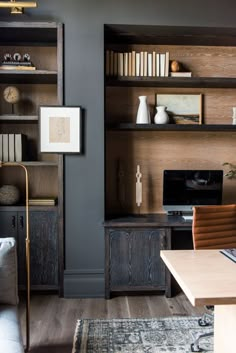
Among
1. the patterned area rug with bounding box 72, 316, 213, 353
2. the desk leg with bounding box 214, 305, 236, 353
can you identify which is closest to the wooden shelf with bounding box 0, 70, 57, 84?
the patterned area rug with bounding box 72, 316, 213, 353

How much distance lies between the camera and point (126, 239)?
10.6 ft

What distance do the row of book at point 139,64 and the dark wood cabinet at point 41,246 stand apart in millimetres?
1484

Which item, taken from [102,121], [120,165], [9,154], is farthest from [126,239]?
[9,154]

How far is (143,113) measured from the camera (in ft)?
11.4

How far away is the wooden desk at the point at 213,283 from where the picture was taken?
1.38 meters

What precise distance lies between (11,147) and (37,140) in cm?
34

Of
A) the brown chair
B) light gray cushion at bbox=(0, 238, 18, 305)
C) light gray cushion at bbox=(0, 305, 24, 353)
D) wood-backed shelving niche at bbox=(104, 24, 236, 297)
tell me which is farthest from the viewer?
wood-backed shelving niche at bbox=(104, 24, 236, 297)

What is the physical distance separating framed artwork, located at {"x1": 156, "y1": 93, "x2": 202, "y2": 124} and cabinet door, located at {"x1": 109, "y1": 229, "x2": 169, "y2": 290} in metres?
1.21

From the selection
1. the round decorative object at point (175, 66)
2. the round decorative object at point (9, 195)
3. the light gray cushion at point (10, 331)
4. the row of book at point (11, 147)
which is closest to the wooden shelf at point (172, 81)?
the round decorative object at point (175, 66)

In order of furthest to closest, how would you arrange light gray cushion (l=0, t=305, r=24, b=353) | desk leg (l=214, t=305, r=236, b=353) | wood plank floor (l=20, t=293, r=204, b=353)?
wood plank floor (l=20, t=293, r=204, b=353)
desk leg (l=214, t=305, r=236, b=353)
light gray cushion (l=0, t=305, r=24, b=353)

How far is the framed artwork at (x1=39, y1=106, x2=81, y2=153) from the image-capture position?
10.6 ft

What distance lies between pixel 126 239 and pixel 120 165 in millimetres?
808

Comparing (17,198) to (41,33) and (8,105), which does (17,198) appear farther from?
(41,33)

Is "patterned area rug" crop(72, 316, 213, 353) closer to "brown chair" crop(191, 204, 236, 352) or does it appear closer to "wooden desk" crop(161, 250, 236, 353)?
"brown chair" crop(191, 204, 236, 352)
